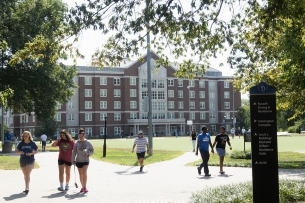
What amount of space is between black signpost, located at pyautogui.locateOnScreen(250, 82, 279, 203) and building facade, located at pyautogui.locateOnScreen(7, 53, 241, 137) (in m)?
87.9

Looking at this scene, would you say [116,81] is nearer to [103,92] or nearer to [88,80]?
[103,92]

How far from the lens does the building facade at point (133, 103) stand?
332ft

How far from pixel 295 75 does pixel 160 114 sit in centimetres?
9272

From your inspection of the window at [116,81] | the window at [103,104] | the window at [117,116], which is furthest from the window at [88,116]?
the window at [116,81]

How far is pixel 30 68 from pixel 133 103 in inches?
2603

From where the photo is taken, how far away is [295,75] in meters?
14.3

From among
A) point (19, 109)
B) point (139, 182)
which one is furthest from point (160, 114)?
point (139, 182)

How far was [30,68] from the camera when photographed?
39281 mm

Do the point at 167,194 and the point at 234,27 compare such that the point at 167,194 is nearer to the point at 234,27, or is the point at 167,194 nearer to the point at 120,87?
the point at 234,27

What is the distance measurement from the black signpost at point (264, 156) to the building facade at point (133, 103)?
288ft

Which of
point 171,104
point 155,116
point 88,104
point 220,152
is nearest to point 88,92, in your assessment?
point 88,104

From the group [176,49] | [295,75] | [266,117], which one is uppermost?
[176,49]

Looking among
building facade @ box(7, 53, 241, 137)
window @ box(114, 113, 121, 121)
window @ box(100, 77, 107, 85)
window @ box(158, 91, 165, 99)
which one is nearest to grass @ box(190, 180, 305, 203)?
building facade @ box(7, 53, 241, 137)

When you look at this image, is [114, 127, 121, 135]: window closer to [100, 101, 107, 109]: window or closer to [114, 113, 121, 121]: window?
[114, 113, 121, 121]: window
